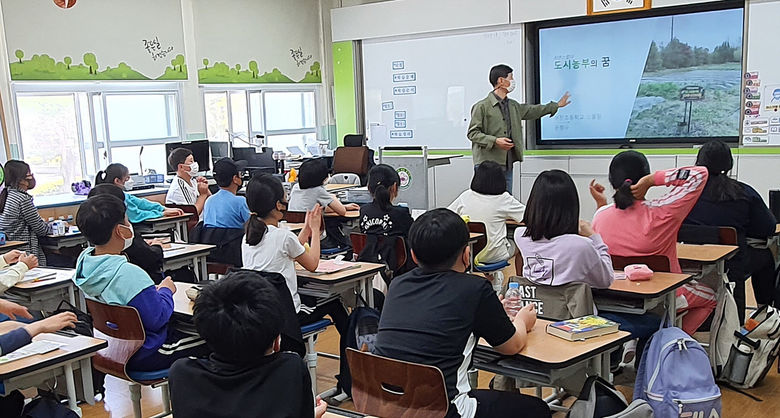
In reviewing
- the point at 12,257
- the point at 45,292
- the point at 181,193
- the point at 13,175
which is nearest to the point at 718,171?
the point at 45,292

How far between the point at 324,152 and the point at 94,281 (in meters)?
A: 6.48

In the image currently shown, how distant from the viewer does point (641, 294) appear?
2.93m

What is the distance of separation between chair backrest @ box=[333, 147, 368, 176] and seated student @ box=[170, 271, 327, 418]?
7017 millimetres

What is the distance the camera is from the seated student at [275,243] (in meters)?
3.38

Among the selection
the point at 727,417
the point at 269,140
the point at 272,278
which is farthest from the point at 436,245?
the point at 269,140

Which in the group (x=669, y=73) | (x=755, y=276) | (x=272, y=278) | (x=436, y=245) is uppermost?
(x=669, y=73)

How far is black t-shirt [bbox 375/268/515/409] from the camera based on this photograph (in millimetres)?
2166

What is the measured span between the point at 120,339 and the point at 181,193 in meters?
3.44

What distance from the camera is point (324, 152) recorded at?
935 cm

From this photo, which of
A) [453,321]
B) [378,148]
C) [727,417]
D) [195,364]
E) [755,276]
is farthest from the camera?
[378,148]

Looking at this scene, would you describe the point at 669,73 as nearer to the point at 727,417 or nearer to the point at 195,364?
the point at 727,417

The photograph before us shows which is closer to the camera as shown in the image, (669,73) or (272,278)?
(272,278)

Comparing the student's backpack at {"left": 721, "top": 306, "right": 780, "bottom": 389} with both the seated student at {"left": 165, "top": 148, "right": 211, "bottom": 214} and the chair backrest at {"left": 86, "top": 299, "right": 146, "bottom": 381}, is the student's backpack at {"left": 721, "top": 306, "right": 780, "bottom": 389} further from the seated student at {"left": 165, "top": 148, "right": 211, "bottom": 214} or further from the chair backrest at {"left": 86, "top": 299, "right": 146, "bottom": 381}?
the seated student at {"left": 165, "top": 148, "right": 211, "bottom": 214}

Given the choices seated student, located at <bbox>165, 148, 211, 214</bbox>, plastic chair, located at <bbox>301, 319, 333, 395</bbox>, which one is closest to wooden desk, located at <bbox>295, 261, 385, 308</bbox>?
plastic chair, located at <bbox>301, 319, 333, 395</bbox>
